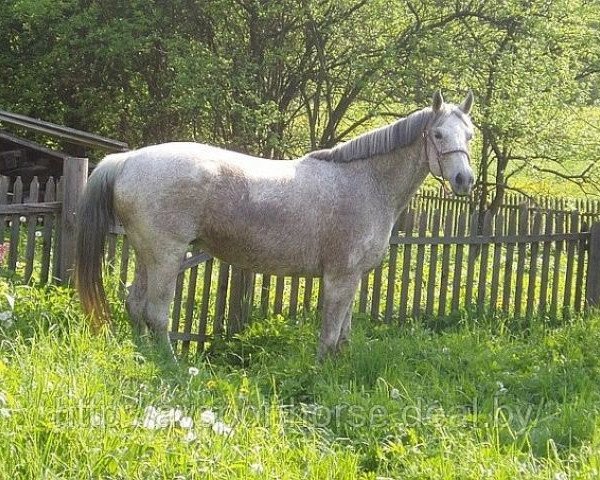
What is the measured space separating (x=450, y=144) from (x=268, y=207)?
56.2 inches

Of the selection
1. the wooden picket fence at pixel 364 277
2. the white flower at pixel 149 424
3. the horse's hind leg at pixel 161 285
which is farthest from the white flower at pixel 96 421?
the wooden picket fence at pixel 364 277

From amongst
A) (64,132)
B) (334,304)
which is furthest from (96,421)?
(64,132)

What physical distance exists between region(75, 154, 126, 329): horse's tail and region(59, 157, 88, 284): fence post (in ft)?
3.24

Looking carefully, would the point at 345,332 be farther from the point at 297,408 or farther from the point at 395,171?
the point at 297,408

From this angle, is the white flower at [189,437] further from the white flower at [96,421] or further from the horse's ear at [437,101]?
the horse's ear at [437,101]

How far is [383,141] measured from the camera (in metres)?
5.95

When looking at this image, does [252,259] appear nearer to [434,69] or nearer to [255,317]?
[255,317]

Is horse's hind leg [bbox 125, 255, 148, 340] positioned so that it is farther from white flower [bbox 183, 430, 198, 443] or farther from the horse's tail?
white flower [bbox 183, 430, 198, 443]

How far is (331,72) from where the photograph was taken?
1348 cm

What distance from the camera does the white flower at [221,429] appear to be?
11.3 feet

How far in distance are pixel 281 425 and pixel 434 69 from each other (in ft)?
30.6

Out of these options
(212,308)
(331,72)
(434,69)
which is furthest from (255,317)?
(331,72)

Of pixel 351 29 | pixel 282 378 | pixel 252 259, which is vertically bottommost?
pixel 282 378

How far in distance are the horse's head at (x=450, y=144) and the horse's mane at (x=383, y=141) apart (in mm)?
93
